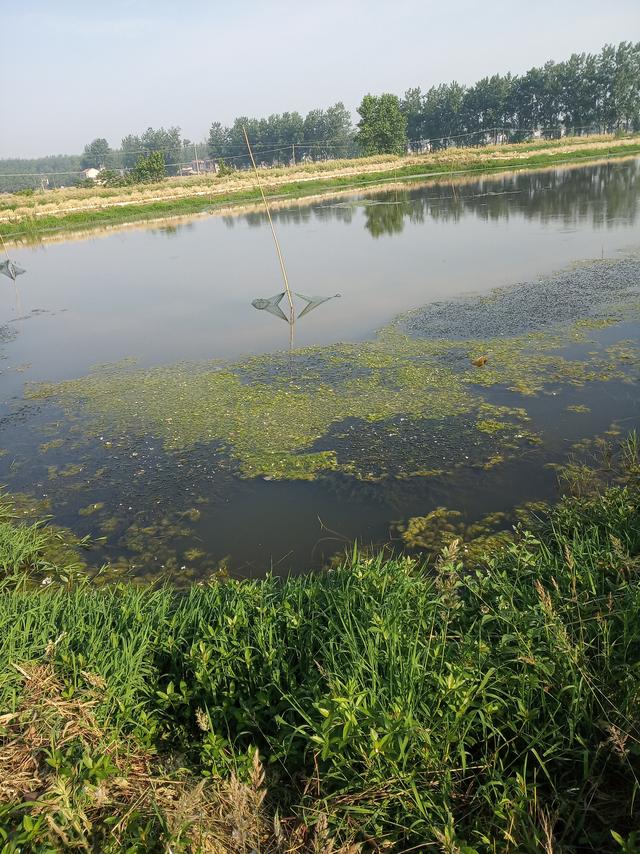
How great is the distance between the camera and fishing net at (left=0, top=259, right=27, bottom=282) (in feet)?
51.9

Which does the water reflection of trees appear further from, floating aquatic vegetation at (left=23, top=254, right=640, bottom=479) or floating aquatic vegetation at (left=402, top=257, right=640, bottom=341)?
floating aquatic vegetation at (left=23, top=254, right=640, bottom=479)

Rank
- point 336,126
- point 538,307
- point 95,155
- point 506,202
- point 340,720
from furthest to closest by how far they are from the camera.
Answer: point 95,155 < point 336,126 < point 506,202 < point 538,307 < point 340,720

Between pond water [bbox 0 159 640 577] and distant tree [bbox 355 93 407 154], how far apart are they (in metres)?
38.8

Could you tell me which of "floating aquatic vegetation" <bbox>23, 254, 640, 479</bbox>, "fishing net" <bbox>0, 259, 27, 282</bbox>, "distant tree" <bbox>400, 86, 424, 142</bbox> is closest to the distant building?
"distant tree" <bbox>400, 86, 424, 142</bbox>

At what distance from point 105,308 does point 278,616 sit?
10842mm

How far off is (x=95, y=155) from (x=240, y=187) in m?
71.5

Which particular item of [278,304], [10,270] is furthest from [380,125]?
[278,304]

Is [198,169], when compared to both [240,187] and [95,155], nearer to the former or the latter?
[240,187]

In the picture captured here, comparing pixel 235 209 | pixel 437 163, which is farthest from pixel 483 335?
pixel 437 163

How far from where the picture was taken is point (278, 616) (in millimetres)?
2408

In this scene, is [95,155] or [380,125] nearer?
[380,125]

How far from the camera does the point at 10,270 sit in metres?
16.3

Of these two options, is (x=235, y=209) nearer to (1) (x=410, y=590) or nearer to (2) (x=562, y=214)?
(2) (x=562, y=214)

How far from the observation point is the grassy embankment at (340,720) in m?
1.61
